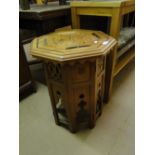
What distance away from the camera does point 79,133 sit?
1.07 m

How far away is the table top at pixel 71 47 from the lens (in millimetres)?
723

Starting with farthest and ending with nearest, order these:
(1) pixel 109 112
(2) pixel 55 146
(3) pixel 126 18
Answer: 1. (3) pixel 126 18
2. (1) pixel 109 112
3. (2) pixel 55 146

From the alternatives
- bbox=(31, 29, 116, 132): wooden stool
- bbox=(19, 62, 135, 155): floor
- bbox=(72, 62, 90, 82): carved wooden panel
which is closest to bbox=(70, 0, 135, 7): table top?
bbox=(31, 29, 116, 132): wooden stool

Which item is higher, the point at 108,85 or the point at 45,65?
the point at 45,65

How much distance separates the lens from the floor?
3.18 feet

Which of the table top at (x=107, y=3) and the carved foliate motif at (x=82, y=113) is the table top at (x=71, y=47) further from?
the carved foliate motif at (x=82, y=113)

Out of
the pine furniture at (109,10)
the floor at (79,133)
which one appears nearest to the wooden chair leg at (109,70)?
the pine furniture at (109,10)

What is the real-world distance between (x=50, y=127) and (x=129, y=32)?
3.94ft

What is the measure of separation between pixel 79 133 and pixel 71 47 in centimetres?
62

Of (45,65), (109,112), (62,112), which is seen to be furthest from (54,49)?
(109,112)

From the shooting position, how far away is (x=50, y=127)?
1131 millimetres

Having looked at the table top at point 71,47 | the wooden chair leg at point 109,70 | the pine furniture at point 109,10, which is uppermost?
the pine furniture at point 109,10

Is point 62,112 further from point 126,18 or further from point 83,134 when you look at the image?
point 126,18

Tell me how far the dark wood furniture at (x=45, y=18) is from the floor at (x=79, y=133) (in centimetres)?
70
